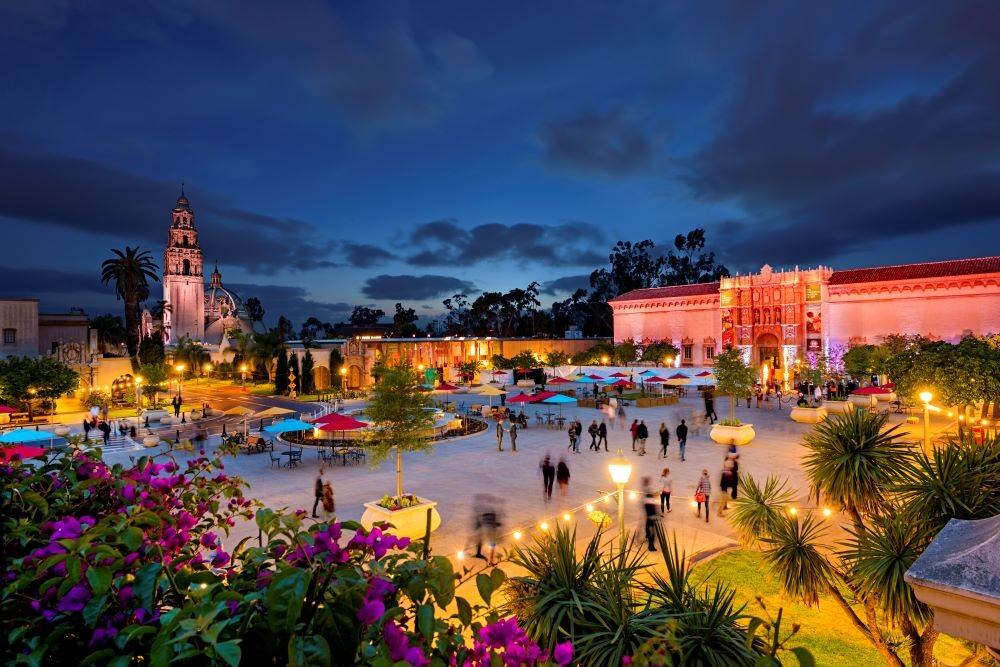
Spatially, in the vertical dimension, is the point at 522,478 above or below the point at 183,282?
below

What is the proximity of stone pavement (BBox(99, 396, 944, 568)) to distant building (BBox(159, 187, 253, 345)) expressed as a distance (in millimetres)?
85143

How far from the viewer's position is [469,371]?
5128 centimetres

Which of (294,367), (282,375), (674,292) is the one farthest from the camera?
(674,292)

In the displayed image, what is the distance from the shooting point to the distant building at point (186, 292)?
3846 inches

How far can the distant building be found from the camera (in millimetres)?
97688

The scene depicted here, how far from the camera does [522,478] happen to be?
1656 centimetres

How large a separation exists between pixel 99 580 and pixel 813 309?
58.6 meters

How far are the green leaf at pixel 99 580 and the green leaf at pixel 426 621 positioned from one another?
3.87 ft

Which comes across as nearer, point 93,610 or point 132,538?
point 93,610

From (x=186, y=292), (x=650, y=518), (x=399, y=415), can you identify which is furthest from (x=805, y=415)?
(x=186, y=292)

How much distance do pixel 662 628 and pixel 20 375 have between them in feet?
111

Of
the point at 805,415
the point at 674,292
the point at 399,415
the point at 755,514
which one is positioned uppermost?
the point at 674,292

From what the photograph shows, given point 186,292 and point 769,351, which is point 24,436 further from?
point 186,292

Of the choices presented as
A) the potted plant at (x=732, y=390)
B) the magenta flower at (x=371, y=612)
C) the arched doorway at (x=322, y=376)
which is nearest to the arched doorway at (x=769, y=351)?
the potted plant at (x=732, y=390)
